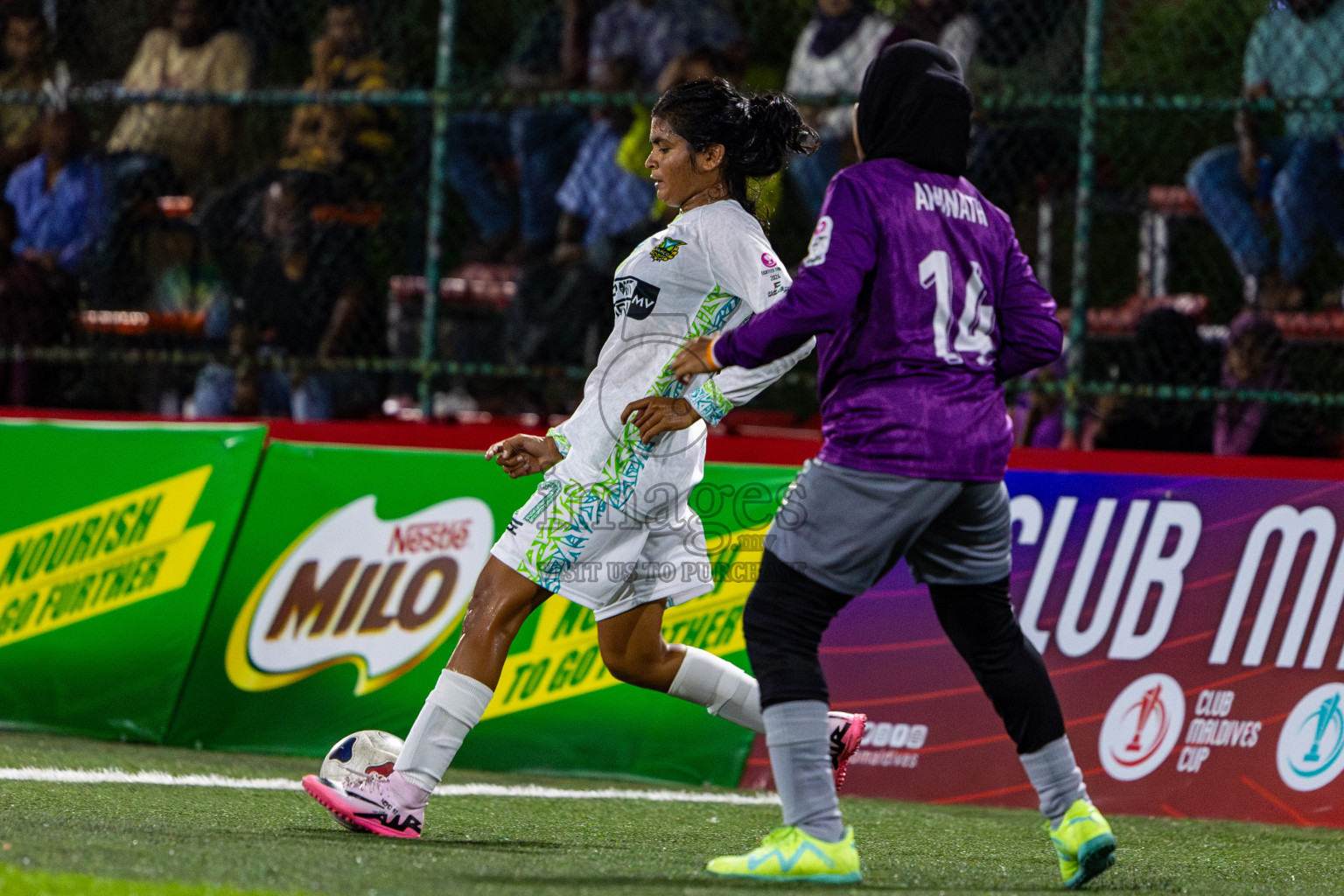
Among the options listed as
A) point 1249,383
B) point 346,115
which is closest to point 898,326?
point 1249,383

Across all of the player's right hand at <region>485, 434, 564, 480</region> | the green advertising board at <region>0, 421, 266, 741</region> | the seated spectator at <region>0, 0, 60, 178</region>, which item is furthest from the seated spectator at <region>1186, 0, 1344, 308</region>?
the seated spectator at <region>0, 0, 60, 178</region>

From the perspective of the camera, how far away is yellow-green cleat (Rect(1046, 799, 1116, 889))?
3463 mm

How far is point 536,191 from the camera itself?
8172 millimetres

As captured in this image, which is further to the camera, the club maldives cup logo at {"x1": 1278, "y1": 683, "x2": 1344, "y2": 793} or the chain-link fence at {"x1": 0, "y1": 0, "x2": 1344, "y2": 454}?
the chain-link fence at {"x1": 0, "y1": 0, "x2": 1344, "y2": 454}

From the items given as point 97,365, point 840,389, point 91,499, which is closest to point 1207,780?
point 840,389

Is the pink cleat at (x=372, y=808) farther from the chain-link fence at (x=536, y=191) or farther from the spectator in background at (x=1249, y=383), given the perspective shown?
the spectator in background at (x=1249, y=383)

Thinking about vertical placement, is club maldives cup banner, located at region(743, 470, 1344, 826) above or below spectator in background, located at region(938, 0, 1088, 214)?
below

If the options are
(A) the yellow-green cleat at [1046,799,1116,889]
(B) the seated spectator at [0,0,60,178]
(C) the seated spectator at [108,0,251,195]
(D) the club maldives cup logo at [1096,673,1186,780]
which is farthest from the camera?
(B) the seated spectator at [0,0,60,178]

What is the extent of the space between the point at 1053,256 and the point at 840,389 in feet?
13.1

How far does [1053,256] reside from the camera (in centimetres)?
716

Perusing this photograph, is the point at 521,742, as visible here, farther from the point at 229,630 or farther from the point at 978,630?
the point at 978,630

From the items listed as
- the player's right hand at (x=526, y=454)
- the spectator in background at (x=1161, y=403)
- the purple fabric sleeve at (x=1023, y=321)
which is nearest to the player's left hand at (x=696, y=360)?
the purple fabric sleeve at (x=1023, y=321)

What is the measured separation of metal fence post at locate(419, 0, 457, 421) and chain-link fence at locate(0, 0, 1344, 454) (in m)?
0.02

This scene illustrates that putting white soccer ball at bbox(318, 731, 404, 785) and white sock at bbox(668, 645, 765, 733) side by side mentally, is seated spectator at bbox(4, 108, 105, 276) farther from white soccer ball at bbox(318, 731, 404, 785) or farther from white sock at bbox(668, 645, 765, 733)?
white sock at bbox(668, 645, 765, 733)
